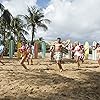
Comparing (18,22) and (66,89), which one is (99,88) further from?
(18,22)

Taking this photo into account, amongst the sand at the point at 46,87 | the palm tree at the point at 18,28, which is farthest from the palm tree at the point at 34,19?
the sand at the point at 46,87

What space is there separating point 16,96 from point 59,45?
185 inches

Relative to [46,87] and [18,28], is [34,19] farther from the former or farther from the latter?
[46,87]

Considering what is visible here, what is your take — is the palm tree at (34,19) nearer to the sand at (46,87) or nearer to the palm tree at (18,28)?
the palm tree at (18,28)

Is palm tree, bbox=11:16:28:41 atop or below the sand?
atop

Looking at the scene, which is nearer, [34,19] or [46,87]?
[46,87]

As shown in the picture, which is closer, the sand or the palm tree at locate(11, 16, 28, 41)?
the sand

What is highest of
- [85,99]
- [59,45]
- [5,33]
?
[5,33]

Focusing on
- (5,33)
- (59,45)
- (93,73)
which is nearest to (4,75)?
(59,45)

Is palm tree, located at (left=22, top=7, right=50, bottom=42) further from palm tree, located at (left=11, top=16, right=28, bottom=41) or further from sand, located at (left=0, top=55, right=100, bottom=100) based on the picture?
sand, located at (left=0, top=55, right=100, bottom=100)

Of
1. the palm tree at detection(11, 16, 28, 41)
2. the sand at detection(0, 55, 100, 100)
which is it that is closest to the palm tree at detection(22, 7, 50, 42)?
the palm tree at detection(11, 16, 28, 41)

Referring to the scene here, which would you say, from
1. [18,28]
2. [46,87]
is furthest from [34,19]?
[46,87]

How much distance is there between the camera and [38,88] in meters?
11.0

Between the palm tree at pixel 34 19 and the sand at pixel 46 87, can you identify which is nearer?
the sand at pixel 46 87
